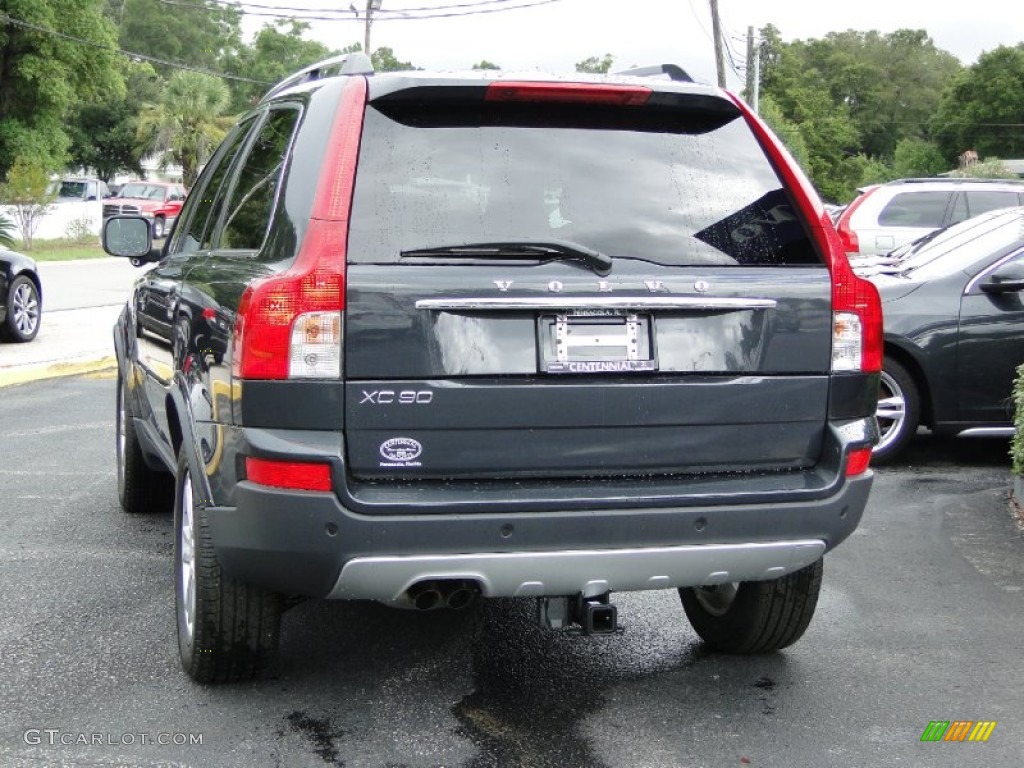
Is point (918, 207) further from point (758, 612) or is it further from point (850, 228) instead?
point (758, 612)

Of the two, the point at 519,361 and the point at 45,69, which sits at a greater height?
the point at 45,69

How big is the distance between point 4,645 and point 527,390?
233cm

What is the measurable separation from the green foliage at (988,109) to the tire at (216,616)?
278 feet

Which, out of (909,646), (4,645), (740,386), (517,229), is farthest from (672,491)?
(4,645)

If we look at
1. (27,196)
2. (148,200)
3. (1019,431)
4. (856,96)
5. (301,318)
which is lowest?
(148,200)

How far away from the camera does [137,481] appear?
6.69 m

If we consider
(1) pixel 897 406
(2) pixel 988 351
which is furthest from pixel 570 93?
(2) pixel 988 351

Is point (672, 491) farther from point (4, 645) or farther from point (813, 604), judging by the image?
point (4, 645)

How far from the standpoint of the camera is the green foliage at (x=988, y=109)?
81375mm

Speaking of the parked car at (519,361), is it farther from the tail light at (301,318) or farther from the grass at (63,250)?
the grass at (63,250)

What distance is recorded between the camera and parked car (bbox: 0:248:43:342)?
526 inches

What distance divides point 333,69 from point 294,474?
1695 mm

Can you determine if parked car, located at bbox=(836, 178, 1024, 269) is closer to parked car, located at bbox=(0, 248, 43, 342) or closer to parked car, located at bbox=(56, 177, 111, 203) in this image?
parked car, located at bbox=(0, 248, 43, 342)

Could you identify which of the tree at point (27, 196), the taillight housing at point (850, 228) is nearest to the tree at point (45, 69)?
the tree at point (27, 196)
